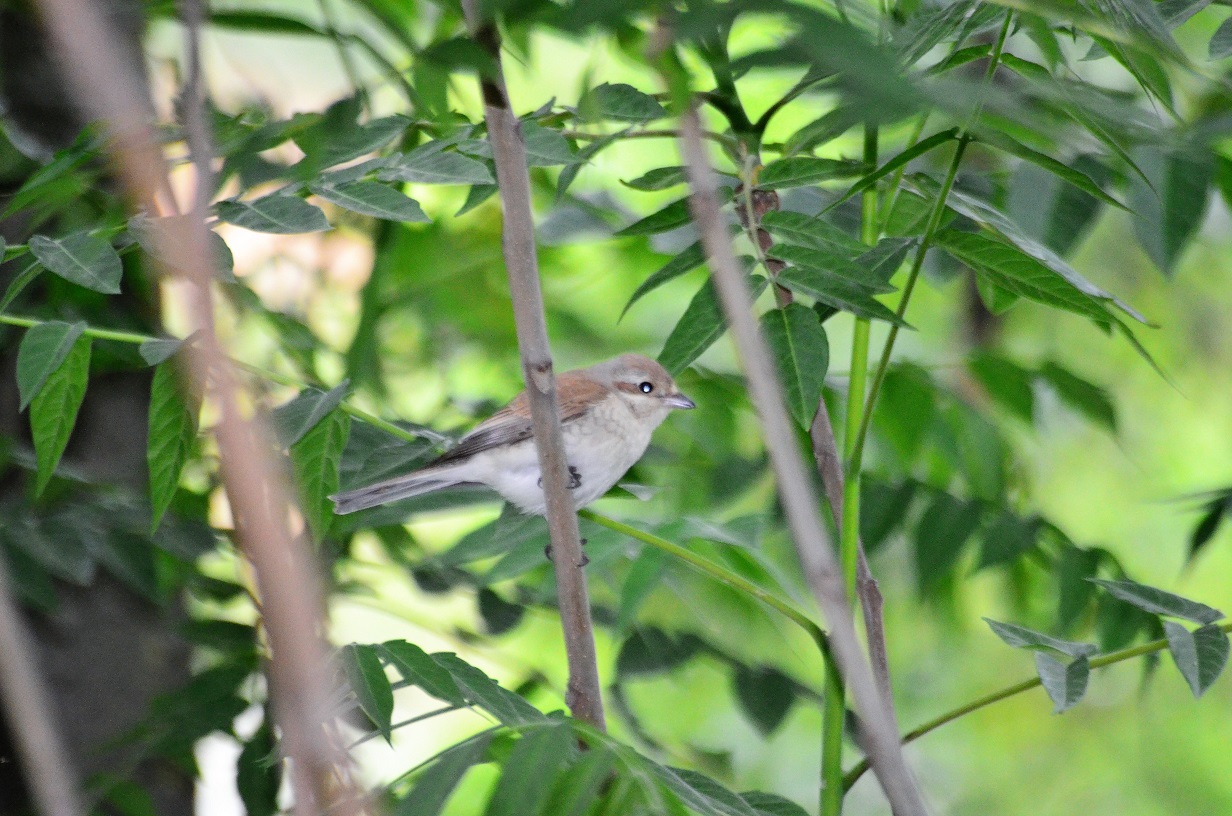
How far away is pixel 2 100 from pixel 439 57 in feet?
9.84

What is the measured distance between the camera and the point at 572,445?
3.72 m

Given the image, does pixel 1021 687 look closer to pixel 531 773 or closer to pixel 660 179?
pixel 531 773

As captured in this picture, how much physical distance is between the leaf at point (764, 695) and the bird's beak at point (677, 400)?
1.00 m

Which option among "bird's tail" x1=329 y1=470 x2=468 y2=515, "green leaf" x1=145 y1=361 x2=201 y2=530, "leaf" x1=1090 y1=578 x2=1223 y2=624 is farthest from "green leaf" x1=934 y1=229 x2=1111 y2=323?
"bird's tail" x1=329 y1=470 x2=468 y2=515

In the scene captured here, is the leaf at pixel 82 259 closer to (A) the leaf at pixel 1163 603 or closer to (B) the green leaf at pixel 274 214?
(B) the green leaf at pixel 274 214

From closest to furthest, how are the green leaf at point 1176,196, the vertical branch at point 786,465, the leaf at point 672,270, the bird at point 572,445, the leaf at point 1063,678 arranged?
the vertical branch at point 786,465 < the leaf at point 1063,678 < the leaf at point 672,270 < the green leaf at point 1176,196 < the bird at point 572,445

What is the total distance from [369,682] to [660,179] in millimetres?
979

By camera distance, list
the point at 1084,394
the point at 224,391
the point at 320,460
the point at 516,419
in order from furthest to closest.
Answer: the point at 516,419
the point at 1084,394
the point at 320,460
the point at 224,391

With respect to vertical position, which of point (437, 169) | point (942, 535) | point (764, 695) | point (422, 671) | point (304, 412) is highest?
point (437, 169)

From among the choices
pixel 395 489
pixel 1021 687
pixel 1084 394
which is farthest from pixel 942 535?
pixel 395 489

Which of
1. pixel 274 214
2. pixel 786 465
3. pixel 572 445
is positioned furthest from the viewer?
pixel 572 445

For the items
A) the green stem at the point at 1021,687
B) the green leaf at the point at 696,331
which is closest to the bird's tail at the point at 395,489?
the green leaf at the point at 696,331

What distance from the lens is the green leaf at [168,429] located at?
1.96 metres

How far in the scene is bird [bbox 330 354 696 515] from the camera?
128 inches
